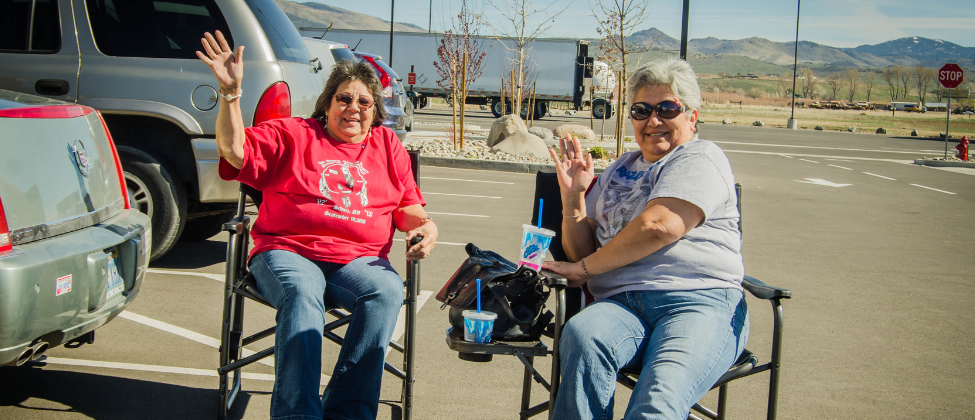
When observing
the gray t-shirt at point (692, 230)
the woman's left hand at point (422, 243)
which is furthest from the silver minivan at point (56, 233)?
the gray t-shirt at point (692, 230)

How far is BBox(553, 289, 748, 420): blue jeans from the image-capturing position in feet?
7.57

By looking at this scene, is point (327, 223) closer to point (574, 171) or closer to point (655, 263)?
point (574, 171)

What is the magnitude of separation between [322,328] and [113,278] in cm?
91

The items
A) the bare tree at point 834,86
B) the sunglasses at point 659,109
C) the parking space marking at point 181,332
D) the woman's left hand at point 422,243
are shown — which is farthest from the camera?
the bare tree at point 834,86

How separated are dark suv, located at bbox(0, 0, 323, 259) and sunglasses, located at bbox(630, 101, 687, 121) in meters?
2.70

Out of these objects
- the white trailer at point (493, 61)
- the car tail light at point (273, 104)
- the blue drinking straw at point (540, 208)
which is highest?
the white trailer at point (493, 61)

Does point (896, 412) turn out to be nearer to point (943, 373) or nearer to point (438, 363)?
point (943, 373)

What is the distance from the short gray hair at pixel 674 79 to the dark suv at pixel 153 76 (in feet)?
8.87

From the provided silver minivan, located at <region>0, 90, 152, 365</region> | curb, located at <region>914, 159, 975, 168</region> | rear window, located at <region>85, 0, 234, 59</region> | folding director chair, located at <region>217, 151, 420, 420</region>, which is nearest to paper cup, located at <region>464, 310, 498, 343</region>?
folding director chair, located at <region>217, 151, 420, 420</region>

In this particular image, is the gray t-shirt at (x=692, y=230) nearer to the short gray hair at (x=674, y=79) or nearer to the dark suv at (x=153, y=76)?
the short gray hair at (x=674, y=79)

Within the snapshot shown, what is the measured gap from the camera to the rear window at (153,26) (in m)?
4.72

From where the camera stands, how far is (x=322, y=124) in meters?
3.29

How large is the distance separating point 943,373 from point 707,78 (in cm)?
17944

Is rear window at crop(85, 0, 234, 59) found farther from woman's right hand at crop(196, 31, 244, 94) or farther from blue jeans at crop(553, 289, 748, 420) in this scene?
blue jeans at crop(553, 289, 748, 420)
